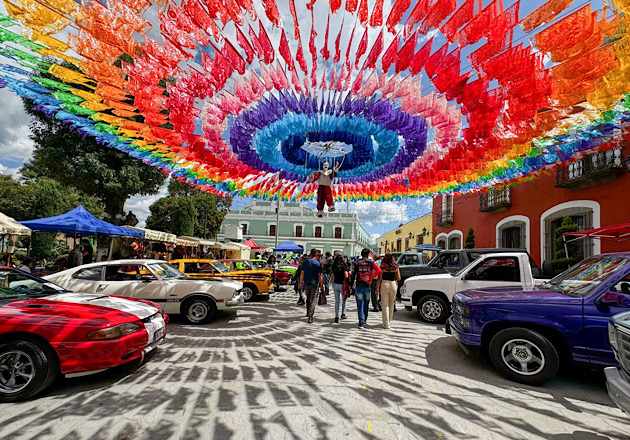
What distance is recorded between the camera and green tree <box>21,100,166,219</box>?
608 inches

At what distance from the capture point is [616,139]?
7.89m

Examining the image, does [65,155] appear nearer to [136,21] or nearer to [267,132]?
[267,132]

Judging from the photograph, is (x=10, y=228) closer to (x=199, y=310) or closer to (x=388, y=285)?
(x=199, y=310)

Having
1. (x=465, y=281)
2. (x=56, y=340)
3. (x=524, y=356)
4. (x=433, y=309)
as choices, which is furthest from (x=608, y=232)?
(x=56, y=340)

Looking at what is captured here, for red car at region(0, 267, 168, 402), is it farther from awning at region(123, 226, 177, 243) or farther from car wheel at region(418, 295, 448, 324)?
awning at region(123, 226, 177, 243)

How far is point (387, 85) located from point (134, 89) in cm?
435

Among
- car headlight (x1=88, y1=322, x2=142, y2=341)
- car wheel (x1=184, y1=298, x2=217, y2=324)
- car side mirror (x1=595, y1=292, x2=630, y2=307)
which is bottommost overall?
car wheel (x1=184, y1=298, x2=217, y2=324)

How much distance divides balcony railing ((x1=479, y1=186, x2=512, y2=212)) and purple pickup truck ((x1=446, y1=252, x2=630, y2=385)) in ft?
39.6

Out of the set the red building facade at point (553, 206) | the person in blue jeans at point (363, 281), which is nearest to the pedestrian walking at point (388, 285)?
the person in blue jeans at point (363, 281)

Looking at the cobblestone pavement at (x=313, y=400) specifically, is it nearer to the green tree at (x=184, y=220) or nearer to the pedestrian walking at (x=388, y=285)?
the pedestrian walking at (x=388, y=285)

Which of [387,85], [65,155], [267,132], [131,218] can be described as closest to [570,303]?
[387,85]

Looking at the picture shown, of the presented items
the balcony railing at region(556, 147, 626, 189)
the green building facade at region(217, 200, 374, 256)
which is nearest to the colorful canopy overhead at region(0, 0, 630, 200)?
the balcony railing at region(556, 147, 626, 189)

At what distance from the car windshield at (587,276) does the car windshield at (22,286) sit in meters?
7.68

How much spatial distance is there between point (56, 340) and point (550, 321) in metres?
6.11
